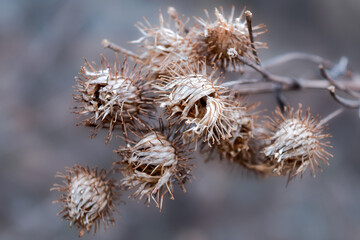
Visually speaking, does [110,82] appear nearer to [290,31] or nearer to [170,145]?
[170,145]

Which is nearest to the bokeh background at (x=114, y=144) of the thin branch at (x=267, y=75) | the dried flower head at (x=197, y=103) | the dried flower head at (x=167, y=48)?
the thin branch at (x=267, y=75)

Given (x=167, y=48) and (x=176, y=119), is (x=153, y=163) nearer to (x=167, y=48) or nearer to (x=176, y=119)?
(x=176, y=119)

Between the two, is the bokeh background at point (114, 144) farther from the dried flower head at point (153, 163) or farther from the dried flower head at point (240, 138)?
the dried flower head at point (153, 163)

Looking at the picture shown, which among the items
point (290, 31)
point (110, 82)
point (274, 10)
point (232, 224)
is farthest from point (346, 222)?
point (110, 82)

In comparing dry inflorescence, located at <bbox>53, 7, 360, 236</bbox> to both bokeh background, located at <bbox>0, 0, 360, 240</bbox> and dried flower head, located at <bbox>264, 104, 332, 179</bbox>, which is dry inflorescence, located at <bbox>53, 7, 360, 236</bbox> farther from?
bokeh background, located at <bbox>0, 0, 360, 240</bbox>

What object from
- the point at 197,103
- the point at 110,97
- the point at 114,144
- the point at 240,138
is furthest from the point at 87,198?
the point at 114,144

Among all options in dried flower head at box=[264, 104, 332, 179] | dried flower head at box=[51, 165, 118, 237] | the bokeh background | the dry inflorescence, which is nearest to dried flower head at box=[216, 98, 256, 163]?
the dry inflorescence
